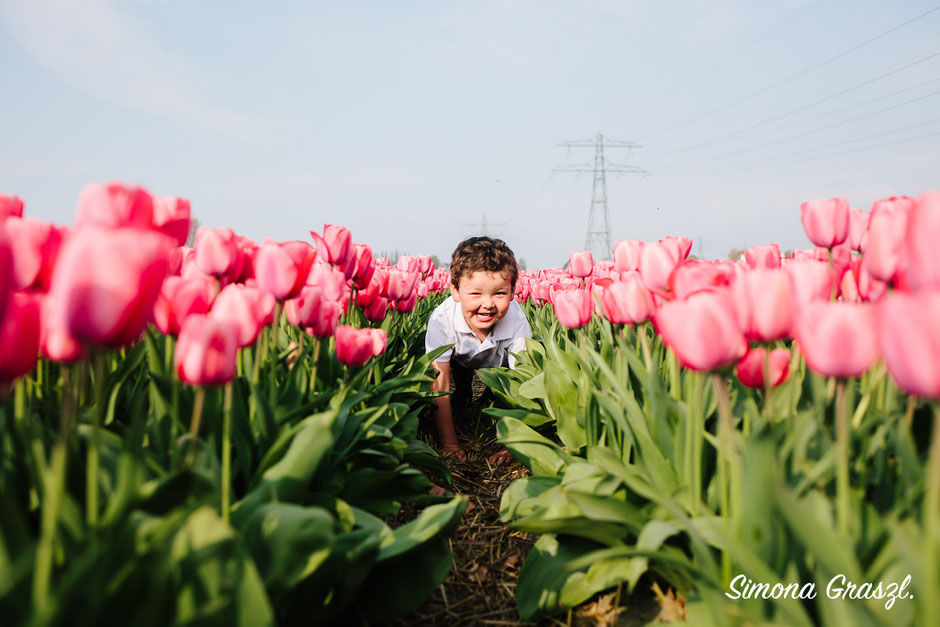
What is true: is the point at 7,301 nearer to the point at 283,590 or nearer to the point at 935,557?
the point at 283,590

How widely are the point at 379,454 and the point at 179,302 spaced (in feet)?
2.92

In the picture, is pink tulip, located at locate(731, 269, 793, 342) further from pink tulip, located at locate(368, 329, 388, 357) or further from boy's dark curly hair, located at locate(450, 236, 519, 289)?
boy's dark curly hair, located at locate(450, 236, 519, 289)

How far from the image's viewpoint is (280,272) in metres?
1.63

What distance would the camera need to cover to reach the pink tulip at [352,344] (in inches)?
77.1

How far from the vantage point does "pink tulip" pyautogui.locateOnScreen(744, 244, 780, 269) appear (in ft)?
7.19

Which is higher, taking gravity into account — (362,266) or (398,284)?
(362,266)

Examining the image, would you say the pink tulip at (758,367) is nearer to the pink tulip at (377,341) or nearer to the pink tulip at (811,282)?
the pink tulip at (811,282)

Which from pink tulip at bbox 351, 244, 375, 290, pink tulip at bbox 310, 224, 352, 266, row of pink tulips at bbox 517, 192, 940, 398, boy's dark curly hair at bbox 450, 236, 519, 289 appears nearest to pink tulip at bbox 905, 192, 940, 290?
row of pink tulips at bbox 517, 192, 940, 398

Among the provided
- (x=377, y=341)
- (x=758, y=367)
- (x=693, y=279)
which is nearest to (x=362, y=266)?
(x=377, y=341)

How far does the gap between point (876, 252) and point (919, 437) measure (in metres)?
0.47

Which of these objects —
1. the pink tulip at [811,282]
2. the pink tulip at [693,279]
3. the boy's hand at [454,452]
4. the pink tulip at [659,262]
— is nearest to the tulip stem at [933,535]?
the pink tulip at [811,282]

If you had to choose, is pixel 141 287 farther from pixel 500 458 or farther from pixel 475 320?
pixel 475 320

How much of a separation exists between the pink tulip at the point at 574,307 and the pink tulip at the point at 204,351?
64.7 inches

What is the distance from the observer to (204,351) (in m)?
1.08
